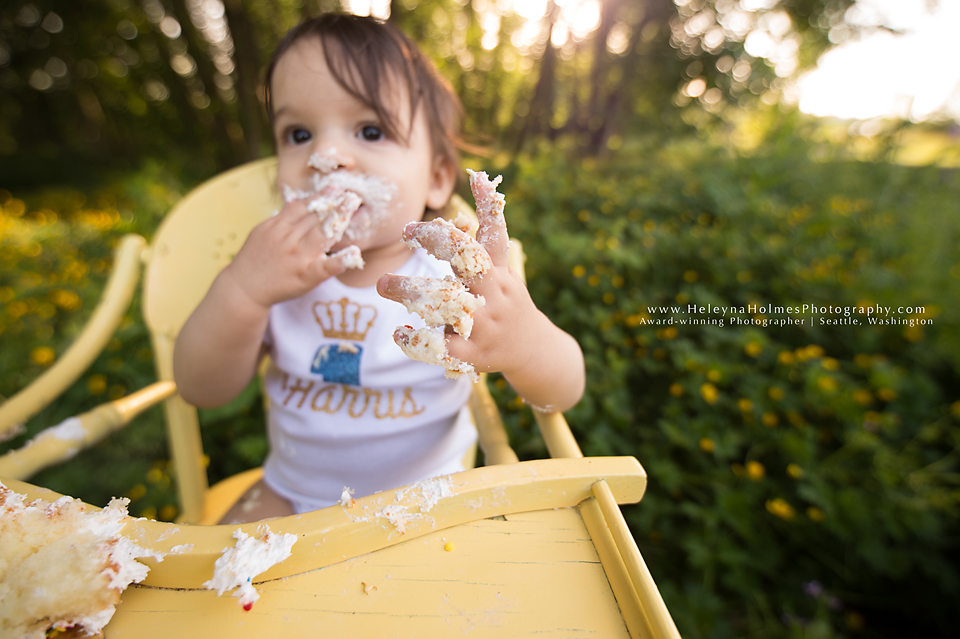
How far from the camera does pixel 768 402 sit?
1507 mm

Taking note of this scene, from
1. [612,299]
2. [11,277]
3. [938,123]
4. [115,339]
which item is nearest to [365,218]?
[612,299]

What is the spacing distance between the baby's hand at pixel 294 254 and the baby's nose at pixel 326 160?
0.06 meters

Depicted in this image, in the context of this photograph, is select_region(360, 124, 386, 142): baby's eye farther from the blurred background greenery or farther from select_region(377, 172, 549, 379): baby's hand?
the blurred background greenery

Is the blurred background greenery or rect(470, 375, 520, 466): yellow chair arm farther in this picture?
the blurred background greenery

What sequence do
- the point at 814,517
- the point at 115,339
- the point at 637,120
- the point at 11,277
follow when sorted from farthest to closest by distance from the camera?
1. the point at 637,120
2. the point at 11,277
3. the point at 115,339
4. the point at 814,517

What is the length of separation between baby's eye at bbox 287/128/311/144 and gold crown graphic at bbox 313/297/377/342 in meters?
0.30

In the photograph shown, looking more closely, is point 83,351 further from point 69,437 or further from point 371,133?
point 371,133

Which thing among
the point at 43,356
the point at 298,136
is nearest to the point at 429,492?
the point at 298,136

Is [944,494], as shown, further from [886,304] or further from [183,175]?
[183,175]

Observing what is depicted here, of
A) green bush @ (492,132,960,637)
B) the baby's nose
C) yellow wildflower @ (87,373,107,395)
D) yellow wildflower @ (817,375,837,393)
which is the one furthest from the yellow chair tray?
yellow wildflower @ (87,373,107,395)

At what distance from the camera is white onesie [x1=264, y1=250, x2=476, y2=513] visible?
0.89 m

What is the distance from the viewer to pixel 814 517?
1.29 metres

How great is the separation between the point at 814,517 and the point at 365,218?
4.72 feet

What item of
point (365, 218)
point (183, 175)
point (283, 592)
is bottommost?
point (183, 175)
